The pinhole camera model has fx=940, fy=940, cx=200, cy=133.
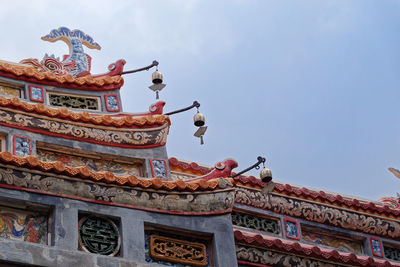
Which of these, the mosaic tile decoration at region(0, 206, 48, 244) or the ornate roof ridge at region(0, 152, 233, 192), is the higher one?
the ornate roof ridge at region(0, 152, 233, 192)

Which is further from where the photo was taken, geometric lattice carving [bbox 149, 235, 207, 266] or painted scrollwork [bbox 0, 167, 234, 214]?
geometric lattice carving [bbox 149, 235, 207, 266]

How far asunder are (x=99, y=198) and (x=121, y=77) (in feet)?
12.7

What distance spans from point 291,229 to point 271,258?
4.86 ft

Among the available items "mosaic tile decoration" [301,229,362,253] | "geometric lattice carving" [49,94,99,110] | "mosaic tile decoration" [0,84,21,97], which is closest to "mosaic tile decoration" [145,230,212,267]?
"mosaic tile decoration" [301,229,362,253]

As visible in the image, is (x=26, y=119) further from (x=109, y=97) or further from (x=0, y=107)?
(x=109, y=97)

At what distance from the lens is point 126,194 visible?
41.3 ft

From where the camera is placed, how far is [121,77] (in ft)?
51.8

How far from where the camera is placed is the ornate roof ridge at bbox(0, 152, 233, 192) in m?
12.0

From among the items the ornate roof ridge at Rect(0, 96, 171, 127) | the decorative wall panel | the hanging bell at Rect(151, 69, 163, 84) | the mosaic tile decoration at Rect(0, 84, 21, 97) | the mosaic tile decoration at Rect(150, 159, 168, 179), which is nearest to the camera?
the ornate roof ridge at Rect(0, 96, 171, 127)

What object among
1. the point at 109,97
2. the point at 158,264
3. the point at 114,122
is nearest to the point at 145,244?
the point at 158,264

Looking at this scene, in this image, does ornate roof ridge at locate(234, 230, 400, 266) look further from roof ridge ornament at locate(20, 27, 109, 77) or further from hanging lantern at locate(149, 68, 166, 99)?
roof ridge ornament at locate(20, 27, 109, 77)

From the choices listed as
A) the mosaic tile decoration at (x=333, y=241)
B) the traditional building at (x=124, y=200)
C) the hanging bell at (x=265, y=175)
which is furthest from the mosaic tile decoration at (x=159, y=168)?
the mosaic tile decoration at (x=333, y=241)

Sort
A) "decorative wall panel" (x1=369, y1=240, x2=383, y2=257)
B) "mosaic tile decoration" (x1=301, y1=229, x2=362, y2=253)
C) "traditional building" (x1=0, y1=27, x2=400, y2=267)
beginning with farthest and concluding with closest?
1. "decorative wall panel" (x1=369, y1=240, x2=383, y2=257)
2. "mosaic tile decoration" (x1=301, y1=229, x2=362, y2=253)
3. "traditional building" (x1=0, y1=27, x2=400, y2=267)

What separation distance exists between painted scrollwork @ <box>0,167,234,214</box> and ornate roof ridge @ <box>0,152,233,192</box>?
77 mm
